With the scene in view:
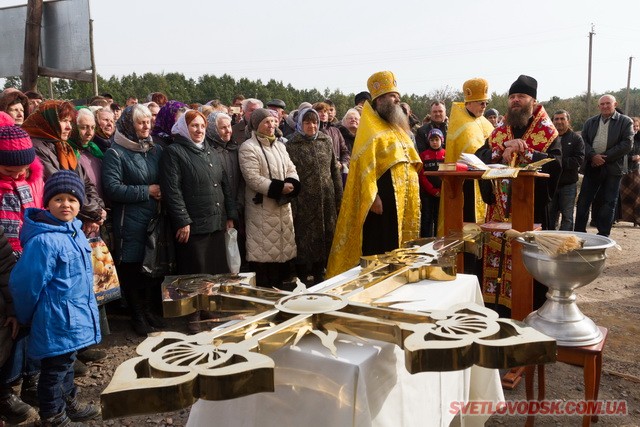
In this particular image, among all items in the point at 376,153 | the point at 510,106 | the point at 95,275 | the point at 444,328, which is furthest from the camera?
the point at 376,153

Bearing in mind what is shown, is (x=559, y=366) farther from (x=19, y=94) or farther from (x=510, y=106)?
(x=19, y=94)

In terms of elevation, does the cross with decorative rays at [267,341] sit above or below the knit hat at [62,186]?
below

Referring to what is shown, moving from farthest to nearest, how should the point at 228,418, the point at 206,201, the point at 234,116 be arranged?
the point at 234,116 → the point at 206,201 → the point at 228,418

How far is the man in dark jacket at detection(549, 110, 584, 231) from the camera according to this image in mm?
6422

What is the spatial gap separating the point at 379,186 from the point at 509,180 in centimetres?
122

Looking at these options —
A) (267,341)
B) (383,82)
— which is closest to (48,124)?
(383,82)

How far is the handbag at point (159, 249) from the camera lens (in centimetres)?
375

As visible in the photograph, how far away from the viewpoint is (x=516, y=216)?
268 centimetres

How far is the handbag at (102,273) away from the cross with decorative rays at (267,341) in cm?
197

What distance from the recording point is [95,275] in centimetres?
332

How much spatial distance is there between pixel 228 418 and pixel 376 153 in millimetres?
3142

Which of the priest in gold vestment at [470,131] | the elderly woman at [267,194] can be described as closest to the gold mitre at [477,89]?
the priest in gold vestment at [470,131]

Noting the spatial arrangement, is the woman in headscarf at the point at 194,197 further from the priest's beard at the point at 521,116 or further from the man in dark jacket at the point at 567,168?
the man in dark jacket at the point at 567,168

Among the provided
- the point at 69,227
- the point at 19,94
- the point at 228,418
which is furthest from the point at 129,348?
the point at 228,418
